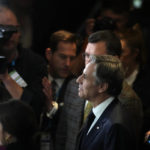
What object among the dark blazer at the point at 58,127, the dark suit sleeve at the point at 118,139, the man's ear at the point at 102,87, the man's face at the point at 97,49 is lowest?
the dark blazer at the point at 58,127

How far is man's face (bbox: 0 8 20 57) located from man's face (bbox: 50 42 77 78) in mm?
476

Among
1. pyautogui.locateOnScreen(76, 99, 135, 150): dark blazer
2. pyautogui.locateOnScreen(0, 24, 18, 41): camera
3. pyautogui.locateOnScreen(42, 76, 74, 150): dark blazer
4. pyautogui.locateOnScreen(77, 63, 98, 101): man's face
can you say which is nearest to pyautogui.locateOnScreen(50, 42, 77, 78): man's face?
pyautogui.locateOnScreen(42, 76, 74, 150): dark blazer

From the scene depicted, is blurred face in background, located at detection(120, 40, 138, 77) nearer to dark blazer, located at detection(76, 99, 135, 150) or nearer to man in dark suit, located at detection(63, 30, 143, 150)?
man in dark suit, located at detection(63, 30, 143, 150)

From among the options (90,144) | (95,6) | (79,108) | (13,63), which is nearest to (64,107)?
(79,108)

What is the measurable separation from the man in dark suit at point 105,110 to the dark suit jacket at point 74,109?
297 millimetres

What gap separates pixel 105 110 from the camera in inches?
77.2

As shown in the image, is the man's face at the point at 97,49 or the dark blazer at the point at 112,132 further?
the man's face at the point at 97,49

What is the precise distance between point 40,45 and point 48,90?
6.77 ft

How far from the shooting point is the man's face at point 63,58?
2.83 meters

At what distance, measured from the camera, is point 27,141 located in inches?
59.7

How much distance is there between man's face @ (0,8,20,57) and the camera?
2.37 m

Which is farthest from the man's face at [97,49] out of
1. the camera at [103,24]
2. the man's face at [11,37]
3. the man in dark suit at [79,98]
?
the camera at [103,24]

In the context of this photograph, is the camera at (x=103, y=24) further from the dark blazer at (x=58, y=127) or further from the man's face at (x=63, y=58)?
the dark blazer at (x=58, y=127)

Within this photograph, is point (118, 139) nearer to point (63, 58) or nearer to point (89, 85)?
point (89, 85)
